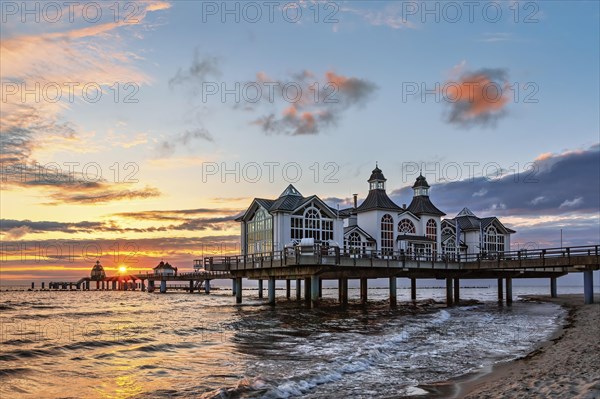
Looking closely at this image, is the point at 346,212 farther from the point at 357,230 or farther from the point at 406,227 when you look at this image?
the point at 406,227

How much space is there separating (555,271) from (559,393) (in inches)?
1776

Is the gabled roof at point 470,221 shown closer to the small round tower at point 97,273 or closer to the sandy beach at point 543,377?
the sandy beach at point 543,377

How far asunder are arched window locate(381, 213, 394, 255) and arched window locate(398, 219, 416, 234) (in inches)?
Answer: 61.5

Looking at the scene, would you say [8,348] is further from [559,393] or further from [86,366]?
[559,393]

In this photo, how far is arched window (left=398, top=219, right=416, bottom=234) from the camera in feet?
182

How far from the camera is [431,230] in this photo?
57812mm

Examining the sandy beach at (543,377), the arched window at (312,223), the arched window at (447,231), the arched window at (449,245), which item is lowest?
the sandy beach at (543,377)

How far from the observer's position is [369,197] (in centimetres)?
5522

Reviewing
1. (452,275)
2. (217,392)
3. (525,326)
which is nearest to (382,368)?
(217,392)

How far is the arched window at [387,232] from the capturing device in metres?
53.4

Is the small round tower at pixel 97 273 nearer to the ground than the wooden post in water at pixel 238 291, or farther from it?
nearer to the ground

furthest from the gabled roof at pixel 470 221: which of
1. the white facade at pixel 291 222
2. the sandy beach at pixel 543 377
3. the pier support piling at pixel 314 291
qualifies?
the sandy beach at pixel 543 377

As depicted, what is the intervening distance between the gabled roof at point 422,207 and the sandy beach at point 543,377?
39840 mm

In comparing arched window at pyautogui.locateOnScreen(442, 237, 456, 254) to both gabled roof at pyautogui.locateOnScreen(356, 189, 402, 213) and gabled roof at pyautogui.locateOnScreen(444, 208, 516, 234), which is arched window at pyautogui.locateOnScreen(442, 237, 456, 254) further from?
gabled roof at pyautogui.locateOnScreen(356, 189, 402, 213)
